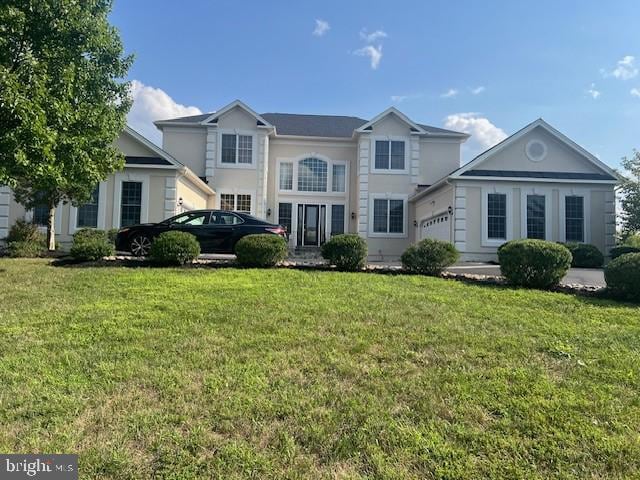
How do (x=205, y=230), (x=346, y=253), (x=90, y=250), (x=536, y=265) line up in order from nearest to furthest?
(x=536, y=265) → (x=346, y=253) → (x=90, y=250) → (x=205, y=230)

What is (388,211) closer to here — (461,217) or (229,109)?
(461,217)

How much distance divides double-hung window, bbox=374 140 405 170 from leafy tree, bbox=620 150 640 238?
33.5ft

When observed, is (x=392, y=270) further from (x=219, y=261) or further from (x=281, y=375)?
(x=281, y=375)

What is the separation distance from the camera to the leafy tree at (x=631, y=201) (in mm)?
20484

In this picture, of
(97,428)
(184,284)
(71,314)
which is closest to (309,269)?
(184,284)

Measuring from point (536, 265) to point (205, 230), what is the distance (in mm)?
8104

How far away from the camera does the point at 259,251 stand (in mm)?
10031

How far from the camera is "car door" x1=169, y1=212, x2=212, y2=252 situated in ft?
38.8

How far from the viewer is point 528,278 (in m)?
8.79

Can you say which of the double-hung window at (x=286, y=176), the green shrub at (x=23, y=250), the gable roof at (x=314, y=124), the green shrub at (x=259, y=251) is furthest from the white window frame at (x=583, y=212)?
the green shrub at (x=23, y=250)

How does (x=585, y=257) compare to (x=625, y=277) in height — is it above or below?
above

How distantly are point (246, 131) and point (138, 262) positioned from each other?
1143 cm

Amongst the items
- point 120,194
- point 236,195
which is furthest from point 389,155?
point 120,194

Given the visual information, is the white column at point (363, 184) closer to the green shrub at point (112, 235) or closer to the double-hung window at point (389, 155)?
the double-hung window at point (389, 155)
